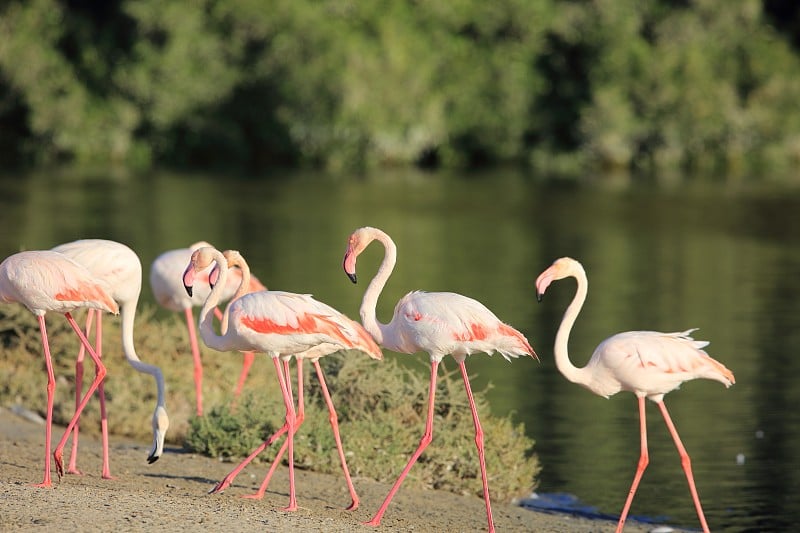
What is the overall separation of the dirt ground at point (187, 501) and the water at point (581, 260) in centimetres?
131

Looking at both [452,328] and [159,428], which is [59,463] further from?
[452,328]

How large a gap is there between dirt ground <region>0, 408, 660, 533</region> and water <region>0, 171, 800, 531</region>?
4.29 feet

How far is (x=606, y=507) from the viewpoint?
9.84 metres

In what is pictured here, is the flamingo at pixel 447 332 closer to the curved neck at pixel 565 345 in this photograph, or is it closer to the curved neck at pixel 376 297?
the curved neck at pixel 376 297

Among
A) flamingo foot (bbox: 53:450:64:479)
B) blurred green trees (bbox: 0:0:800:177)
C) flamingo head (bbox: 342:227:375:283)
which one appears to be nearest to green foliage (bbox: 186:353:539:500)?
flamingo foot (bbox: 53:450:64:479)

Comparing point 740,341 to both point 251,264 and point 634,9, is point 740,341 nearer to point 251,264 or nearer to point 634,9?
point 251,264

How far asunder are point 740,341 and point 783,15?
4940 cm

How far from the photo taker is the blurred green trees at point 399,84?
1887 inches

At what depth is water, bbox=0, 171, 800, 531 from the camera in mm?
11031

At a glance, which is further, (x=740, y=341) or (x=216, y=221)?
(x=216, y=221)

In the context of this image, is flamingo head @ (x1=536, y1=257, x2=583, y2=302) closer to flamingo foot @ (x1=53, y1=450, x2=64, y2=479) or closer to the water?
the water

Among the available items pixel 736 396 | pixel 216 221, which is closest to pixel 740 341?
pixel 736 396

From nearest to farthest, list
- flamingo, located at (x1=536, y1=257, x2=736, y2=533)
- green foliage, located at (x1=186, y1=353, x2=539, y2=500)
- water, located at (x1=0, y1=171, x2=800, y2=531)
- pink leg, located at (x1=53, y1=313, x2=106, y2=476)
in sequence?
flamingo, located at (x1=536, y1=257, x2=736, y2=533) → pink leg, located at (x1=53, y1=313, x2=106, y2=476) → green foliage, located at (x1=186, y1=353, x2=539, y2=500) → water, located at (x1=0, y1=171, x2=800, y2=531)

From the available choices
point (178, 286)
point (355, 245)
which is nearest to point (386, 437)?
point (355, 245)
